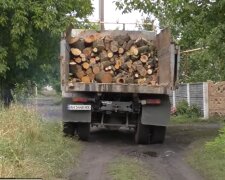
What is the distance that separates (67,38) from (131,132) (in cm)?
398

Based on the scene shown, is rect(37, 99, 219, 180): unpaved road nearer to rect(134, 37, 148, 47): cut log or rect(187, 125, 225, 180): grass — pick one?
rect(187, 125, 225, 180): grass

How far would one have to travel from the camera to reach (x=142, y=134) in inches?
476

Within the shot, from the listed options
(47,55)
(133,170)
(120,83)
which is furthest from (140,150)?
(47,55)

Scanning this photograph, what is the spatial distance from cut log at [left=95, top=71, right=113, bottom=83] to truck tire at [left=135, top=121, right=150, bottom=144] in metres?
1.25

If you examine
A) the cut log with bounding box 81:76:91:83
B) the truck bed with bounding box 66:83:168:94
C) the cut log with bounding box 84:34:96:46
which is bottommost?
the truck bed with bounding box 66:83:168:94

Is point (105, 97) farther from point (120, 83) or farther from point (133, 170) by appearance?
point (133, 170)

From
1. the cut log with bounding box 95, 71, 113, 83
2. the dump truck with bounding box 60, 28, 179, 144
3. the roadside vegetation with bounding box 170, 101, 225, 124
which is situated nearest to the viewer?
the dump truck with bounding box 60, 28, 179, 144

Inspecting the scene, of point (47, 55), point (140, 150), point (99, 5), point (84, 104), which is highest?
point (99, 5)

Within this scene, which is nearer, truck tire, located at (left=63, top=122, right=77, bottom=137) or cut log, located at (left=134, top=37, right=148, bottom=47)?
truck tire, located at (left=63, top=122, right=77, bottom=137)

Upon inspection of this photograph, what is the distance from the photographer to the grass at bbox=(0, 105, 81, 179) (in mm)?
7262

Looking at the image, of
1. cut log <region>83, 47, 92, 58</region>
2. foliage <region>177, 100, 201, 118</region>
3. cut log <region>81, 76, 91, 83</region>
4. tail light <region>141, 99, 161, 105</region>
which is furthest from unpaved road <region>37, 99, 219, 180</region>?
foliage <region>177, 100, 201, 118</region>

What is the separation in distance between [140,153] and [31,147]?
8.05 ft

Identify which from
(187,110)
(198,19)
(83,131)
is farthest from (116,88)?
(187,110)

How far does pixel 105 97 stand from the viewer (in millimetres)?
12016
